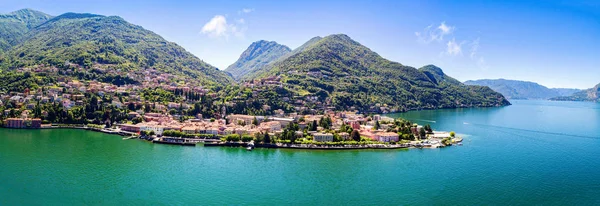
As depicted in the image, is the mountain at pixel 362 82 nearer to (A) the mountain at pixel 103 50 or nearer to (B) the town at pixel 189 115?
(B) the town at pixel 189 115

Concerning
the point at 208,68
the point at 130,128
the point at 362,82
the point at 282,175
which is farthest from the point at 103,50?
the point at 282,175

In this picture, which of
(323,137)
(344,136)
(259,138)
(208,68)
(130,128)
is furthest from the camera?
(208,68)

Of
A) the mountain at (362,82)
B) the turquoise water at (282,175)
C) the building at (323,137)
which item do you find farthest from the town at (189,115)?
Answer: the mountain at (362,82)

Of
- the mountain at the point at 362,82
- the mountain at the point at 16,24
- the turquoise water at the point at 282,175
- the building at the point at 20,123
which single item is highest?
the mountain at the point at 16,24

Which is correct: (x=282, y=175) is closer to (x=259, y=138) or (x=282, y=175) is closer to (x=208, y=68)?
(x=259, y=138)

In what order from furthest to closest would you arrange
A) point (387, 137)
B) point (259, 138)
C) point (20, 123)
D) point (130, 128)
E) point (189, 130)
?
point (20, 123)
point (130, 128)
point (189, 130)
point (387, 137)
point (259, 138)

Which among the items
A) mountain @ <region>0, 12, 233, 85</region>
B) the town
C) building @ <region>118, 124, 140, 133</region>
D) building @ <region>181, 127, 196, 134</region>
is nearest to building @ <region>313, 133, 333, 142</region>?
the town
